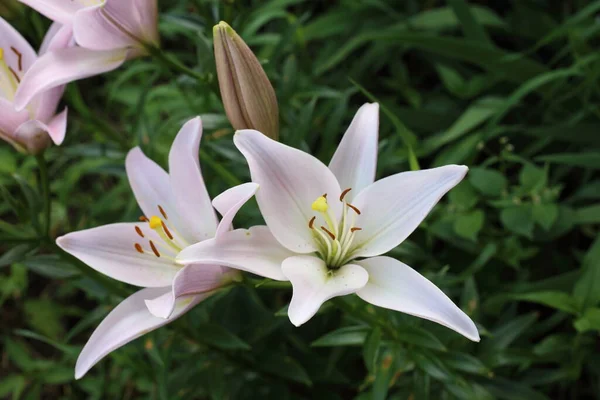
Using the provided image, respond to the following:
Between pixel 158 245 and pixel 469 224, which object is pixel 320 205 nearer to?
pixel 158 245

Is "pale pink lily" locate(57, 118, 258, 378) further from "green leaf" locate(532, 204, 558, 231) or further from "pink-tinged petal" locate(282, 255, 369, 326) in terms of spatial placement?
"green leaf" locate(532, 204, 558, 231)

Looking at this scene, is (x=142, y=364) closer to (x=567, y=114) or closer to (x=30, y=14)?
(x=30, y=14)

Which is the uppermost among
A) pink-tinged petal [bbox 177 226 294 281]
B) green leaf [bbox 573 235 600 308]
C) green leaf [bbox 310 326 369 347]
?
pink-tinged petal [bbox 177 226 294 281]

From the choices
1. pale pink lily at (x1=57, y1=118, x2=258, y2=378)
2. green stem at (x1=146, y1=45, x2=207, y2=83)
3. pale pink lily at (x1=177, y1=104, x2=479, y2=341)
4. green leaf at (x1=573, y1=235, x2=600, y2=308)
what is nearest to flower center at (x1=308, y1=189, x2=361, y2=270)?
pale pink lily at (x1=177, y1=104, x2=479, y2=341)

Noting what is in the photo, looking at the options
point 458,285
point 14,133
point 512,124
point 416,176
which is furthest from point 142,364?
point 512,124

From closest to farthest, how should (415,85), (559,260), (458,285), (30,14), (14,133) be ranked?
1. (14,133)
2. (30,14)
3. (458,285)
4. (559,260)
5. (415,85)

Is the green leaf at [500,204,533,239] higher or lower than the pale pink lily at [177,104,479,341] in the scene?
lower
